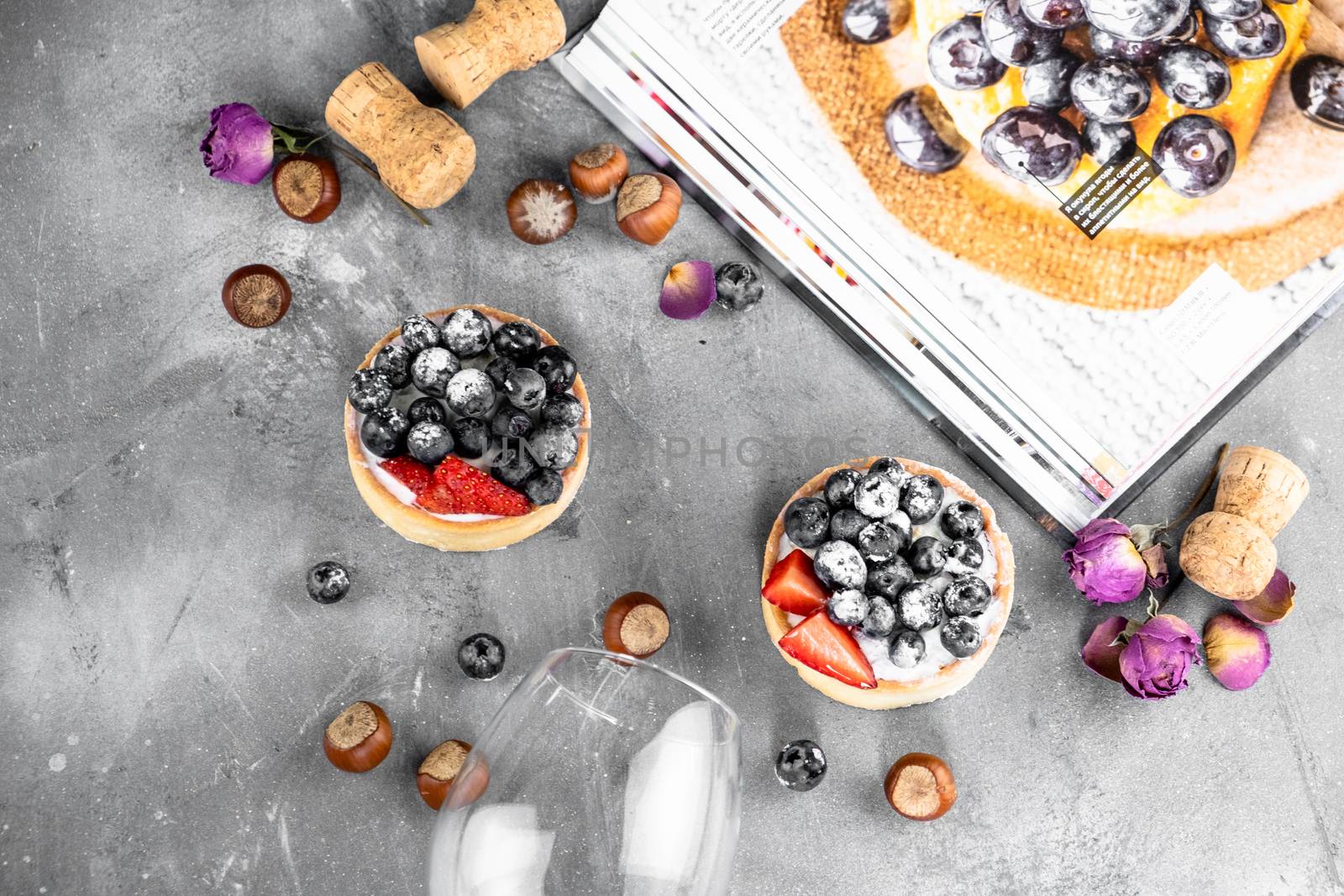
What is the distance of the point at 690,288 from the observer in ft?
3.43

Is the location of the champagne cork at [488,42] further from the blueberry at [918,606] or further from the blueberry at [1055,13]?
the blueberry at [918,606]

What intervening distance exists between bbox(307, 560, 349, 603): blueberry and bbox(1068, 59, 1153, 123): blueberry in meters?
0.91

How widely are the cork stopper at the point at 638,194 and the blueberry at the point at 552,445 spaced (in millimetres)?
271

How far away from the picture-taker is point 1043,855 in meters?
1.06

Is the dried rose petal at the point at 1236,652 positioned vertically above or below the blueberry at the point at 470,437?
above

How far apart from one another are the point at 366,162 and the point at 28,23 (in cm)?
40

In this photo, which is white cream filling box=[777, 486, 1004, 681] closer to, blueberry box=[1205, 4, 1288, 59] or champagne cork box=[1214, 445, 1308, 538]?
champagne cork box=[1214, 445, 1308, 538]

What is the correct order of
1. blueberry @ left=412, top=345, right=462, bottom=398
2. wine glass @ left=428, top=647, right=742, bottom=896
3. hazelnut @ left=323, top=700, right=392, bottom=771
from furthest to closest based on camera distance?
hazelnut @ left=323, top=700, right=392, bottom=771
blueberry @ left=412, top=345, right=462, bottom=398
wine glass @ left=428, top=647, right=742, bottom=896

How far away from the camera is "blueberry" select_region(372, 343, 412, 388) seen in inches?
35.6

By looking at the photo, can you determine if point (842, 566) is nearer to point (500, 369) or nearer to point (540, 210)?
point (500, 369)

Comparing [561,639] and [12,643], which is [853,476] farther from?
[12,643]

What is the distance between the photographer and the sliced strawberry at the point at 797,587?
94 cm

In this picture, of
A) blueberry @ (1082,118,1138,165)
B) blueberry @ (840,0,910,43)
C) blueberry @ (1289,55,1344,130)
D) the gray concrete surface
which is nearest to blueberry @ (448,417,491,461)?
the gray concrete surface

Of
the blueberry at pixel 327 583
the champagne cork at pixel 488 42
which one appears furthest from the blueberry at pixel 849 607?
the champagne cork at pixel 488 42
